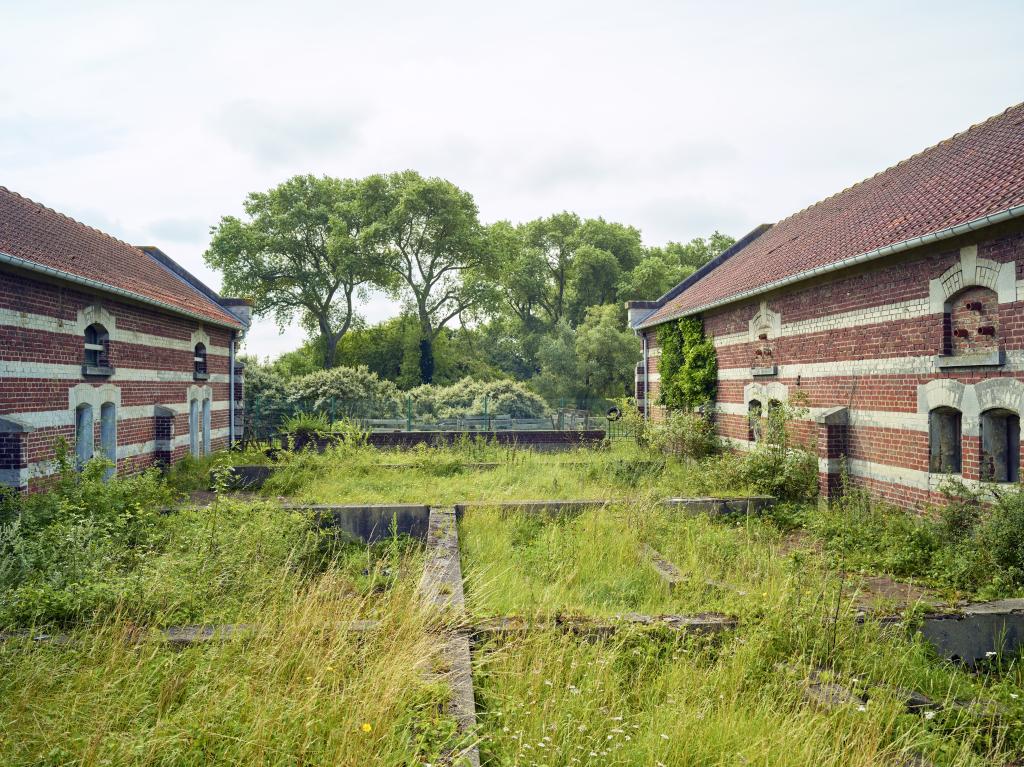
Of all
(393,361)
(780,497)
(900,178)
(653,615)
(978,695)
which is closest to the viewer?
(978,695)

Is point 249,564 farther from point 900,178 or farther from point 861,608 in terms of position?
point 900,178

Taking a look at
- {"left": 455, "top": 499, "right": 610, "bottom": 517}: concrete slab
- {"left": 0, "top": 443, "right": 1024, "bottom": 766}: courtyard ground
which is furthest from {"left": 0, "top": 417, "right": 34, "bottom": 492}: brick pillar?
{"left": 455, "top": 499, "right": 610, "bottom": 517}: concrete slab

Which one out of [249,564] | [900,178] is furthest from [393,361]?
[249,564]

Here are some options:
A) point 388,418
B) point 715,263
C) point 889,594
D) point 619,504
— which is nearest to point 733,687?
point 889,594

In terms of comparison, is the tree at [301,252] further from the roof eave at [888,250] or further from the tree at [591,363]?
the roof eave at [888,250]

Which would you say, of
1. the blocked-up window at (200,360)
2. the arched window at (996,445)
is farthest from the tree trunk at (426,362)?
the arched window at (996,445)

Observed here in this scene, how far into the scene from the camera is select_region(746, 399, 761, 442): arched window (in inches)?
559

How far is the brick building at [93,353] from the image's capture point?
10531 mm

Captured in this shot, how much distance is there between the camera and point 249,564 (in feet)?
23.9

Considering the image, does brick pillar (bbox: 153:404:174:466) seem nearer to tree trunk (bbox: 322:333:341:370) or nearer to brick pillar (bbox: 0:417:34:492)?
brick pillar (bbox: 0:417:34:492)

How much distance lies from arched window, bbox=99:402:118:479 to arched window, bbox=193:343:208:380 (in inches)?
181

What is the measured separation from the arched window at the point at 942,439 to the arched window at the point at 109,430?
541 inches

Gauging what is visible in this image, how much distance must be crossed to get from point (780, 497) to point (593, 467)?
3.85m

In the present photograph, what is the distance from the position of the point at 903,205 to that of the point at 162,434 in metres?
15.1
